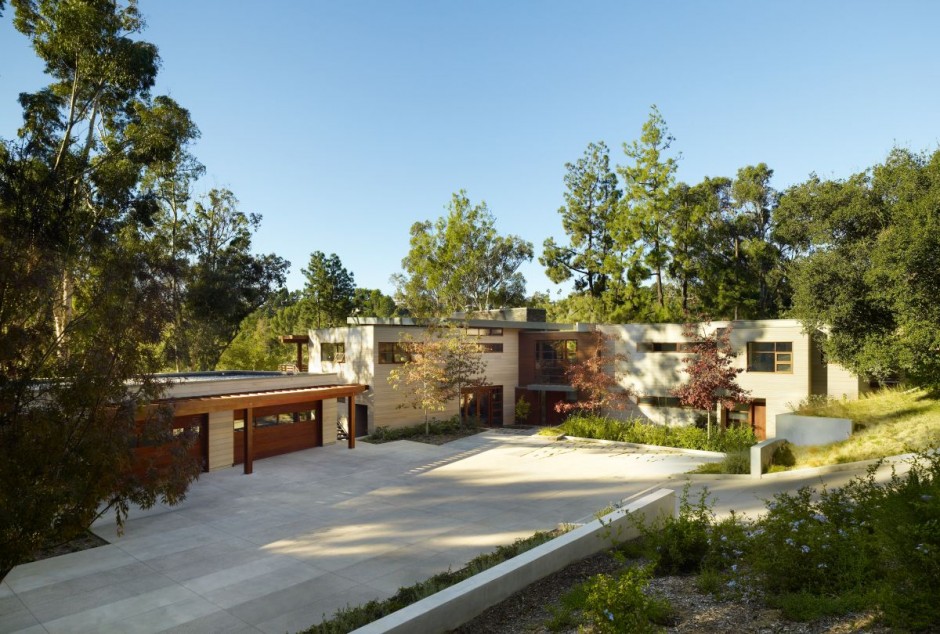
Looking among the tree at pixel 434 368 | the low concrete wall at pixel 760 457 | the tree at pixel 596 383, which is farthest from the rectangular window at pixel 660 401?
the low concrete wall at pixel 760 457

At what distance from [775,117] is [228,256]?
30.3 metres

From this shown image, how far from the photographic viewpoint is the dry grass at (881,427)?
13.5 meters

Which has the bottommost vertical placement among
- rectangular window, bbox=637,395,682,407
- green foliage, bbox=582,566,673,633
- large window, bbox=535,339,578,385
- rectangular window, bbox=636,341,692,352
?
rectangular window, bbox=637,395,682,407

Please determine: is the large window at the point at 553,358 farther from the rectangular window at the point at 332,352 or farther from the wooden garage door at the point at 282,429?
the wooden garage door at the point at 282,429

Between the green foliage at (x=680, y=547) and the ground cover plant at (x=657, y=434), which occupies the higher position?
the green foliage at (x=680, y=547)

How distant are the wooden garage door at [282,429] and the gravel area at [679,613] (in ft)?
44.0

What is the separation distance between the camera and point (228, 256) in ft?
111

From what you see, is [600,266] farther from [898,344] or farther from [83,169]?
[83,169]

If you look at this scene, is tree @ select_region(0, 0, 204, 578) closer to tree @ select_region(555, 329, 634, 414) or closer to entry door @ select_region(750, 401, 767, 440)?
tree @ select_region(555, 329, 634, 414)

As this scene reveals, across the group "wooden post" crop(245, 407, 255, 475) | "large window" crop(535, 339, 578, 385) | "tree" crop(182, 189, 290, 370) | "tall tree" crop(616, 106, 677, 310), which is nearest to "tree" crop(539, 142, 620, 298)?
"tall tree" crop(616, 106, 677, 310)

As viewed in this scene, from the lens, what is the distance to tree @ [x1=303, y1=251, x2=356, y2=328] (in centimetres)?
4512

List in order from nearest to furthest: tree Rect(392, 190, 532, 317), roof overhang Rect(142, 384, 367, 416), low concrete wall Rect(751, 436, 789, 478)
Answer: low concrete wall Rect(751, 436, 789, 478)
roof overhang Rect(142, 384, 367, 416)
tree Rect(392, 190, 532, 317)

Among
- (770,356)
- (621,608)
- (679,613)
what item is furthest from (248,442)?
(770,356)

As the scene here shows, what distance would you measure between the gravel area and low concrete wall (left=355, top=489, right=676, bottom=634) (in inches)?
3.8
